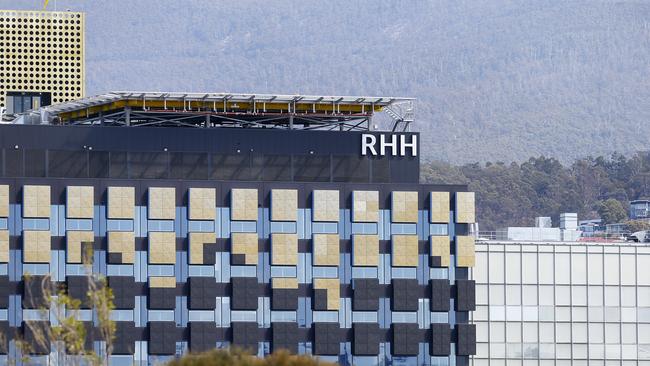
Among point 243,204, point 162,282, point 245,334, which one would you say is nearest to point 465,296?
point 245,334

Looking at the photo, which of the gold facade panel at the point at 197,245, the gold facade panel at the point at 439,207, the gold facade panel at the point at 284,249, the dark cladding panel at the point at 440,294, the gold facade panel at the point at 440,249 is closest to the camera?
the gold facade panel at the point at 197,245

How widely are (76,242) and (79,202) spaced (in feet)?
10.00

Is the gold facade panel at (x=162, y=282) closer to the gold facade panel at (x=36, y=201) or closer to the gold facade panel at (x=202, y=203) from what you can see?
→ the gold facade panel at (x=202, y=203)

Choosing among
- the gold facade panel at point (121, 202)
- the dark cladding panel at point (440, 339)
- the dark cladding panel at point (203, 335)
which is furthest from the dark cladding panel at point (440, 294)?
the gold facade panel at point (121, 202)

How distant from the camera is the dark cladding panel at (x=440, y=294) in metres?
144

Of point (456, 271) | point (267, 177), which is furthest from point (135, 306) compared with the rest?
point (456, 271)

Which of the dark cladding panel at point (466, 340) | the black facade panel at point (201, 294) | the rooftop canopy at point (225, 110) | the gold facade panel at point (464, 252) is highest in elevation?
the rooftop canopy at point (225, 110)

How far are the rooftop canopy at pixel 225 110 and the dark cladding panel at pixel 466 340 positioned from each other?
56.4 feet

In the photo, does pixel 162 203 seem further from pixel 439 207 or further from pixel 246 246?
pixel 439 207

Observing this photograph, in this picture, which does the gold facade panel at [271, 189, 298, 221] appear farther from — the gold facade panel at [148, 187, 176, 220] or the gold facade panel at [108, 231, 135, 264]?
the gold facade panel at [108, 231, 135, 264]

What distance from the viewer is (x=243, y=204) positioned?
14112cm

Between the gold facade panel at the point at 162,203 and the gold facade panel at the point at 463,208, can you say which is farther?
the gold facade panel at the point at 463,208

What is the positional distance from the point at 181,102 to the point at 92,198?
12.0 metres

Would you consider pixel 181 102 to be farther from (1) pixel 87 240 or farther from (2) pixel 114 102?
(1) pixel 87 240
